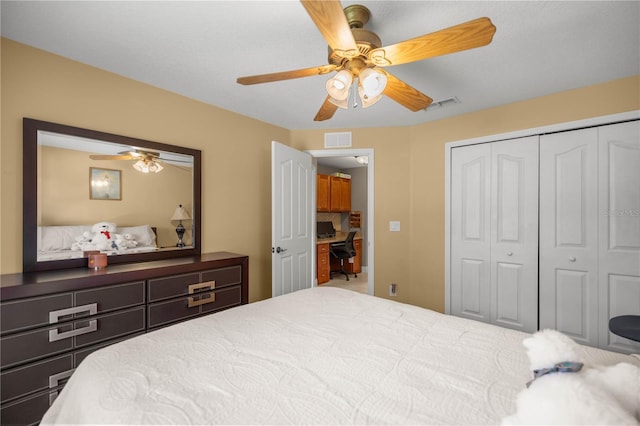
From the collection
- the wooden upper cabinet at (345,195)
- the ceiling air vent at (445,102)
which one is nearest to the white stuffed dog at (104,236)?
the ceiling air vent at (445,102)

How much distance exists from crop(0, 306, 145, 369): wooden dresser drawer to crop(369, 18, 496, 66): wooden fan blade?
2.24m

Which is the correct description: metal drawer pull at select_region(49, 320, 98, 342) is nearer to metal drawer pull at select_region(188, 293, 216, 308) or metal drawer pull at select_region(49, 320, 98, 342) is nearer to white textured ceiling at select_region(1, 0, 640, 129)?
metal drawer pull at select_region(188, 293, 216, 308)

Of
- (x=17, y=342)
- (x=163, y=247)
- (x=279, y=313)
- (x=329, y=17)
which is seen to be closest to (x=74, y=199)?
(x=163, y=247)

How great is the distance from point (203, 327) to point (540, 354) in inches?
53.4

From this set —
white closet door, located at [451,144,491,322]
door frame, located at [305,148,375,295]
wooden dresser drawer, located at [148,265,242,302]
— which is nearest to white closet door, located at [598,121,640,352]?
white closet door, located at [451,144,491,322]

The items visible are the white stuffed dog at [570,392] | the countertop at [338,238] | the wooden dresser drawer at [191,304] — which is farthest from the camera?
the countertop at [338,238]

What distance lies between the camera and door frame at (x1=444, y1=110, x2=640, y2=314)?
2486mm

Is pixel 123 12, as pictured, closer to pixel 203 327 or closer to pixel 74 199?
pixel 74 199

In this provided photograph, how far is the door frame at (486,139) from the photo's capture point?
2.49 metres

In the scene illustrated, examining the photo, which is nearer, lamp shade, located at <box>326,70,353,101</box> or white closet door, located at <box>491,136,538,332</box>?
lamp shade, located at <box>326,70,353,101</box>

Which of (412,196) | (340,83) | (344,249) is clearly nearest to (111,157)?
(340,83)

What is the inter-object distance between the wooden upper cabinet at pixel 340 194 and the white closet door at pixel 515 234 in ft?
11.5

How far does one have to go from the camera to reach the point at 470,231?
329 cm

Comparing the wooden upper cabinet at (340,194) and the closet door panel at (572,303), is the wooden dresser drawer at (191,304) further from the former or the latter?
the wooden upper cabinet at (340,194)
